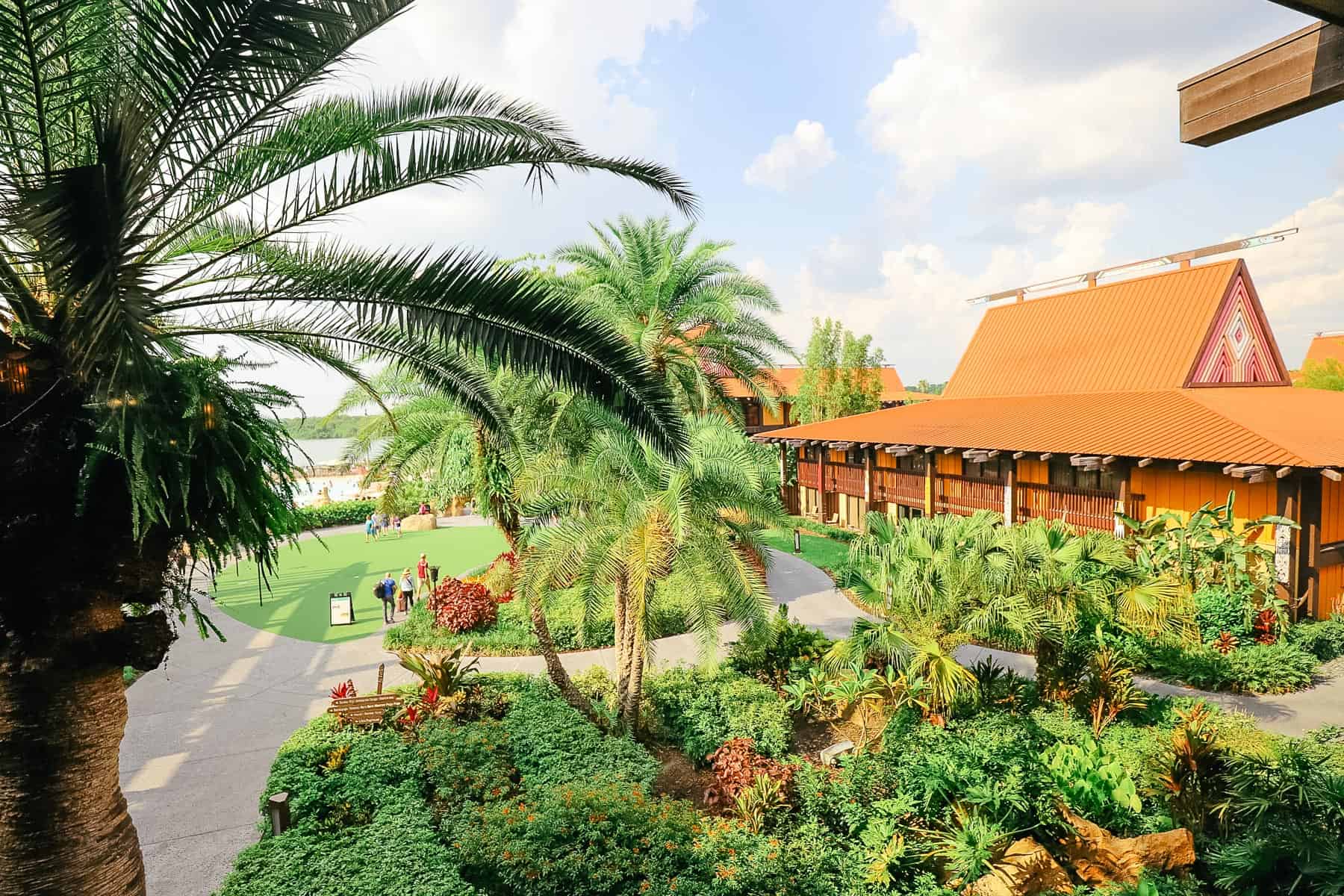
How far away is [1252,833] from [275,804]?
10.1 metres

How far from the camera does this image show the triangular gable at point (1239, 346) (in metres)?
19.4

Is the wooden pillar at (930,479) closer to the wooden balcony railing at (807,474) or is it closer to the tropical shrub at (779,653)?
the wooden balcony railing at (807,474)

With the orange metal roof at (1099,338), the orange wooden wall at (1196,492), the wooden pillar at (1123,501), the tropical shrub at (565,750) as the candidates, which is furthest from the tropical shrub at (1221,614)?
the tropical shrub at (565,750)

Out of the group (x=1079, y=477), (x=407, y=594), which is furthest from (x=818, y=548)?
(x=407, y=594)

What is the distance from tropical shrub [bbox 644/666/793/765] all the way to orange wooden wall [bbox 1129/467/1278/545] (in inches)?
462

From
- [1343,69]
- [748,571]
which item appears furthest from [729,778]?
[1343,69]

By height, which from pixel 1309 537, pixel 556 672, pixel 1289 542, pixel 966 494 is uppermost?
pixel 966 494

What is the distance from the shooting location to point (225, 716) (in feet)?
40.2

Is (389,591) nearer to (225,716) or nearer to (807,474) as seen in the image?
(225,716)

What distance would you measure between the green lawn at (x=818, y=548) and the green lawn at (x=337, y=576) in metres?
11.4

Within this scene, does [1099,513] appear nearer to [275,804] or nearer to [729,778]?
[729,778]

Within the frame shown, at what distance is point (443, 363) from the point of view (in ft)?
20.8

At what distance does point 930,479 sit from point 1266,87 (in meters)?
21.1

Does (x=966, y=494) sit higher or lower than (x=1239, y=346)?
lower
